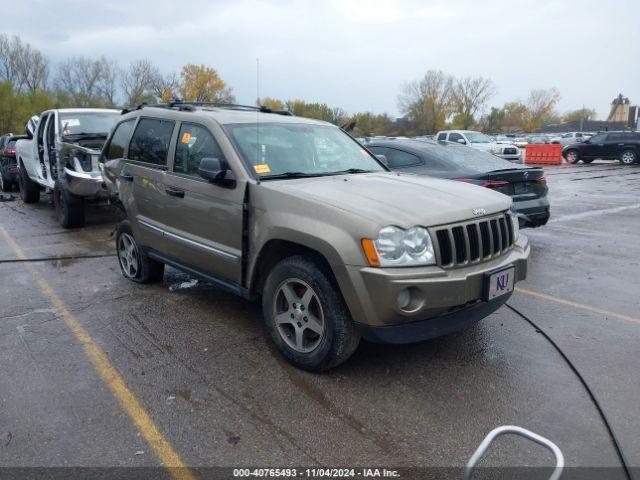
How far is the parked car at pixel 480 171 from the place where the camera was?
6.92 meters

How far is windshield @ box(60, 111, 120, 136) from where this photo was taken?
9.80 m

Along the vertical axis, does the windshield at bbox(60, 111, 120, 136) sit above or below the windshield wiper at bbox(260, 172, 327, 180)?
above

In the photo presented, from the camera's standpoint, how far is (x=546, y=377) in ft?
12.0

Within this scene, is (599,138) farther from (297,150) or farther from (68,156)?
(297,150)

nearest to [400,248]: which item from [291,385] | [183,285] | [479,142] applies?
[291,385]

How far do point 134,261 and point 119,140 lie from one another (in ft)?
4.45

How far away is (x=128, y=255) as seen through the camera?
5.93 m

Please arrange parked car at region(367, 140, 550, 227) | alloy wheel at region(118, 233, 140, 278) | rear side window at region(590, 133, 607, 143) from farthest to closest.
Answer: rear side window at region(590, 133, 607, 143) < parked car at region(367, 140, 550, 227) < alloy wheel at region(118, 233, 140, 278)

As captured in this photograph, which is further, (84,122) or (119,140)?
(84,122)

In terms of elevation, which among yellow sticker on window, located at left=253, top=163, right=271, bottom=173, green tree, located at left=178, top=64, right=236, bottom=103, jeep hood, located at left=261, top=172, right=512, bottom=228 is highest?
green tree, located at left=178, top=64, right=236, bottom=103

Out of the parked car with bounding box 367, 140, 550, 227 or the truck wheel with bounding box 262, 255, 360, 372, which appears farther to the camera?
the parked car with bounding box 367, 140, 550, 227

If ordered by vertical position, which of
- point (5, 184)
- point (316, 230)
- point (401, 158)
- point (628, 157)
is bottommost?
point (5, 184)

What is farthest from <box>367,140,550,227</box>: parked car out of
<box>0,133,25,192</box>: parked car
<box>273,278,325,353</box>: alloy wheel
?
<box>0,133,25,192</box>: parked car

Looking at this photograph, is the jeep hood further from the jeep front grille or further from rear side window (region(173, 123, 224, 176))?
rear side window (region(173, 123, 224, 176))
